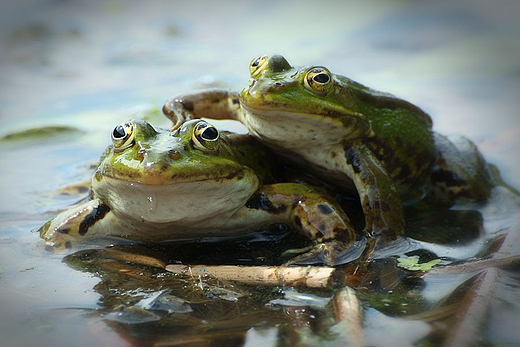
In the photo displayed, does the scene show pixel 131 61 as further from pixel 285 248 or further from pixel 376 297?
pixel 376 297

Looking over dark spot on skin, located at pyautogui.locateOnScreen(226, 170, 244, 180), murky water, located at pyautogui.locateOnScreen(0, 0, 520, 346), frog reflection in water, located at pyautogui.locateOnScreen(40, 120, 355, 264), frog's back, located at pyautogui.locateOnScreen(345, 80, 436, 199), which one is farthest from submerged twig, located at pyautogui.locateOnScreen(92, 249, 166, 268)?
frog's back, located at pyautogui.locateOnScreen(345, 80, 436, 199)

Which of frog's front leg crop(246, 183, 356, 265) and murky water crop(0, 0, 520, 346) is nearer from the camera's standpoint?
murky water crop(0, 0, 520, 346)

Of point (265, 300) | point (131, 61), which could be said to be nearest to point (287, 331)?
point (265, 300)

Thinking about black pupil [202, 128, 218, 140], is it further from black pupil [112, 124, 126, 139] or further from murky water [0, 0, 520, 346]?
murky water [0, 0, 520, 346]

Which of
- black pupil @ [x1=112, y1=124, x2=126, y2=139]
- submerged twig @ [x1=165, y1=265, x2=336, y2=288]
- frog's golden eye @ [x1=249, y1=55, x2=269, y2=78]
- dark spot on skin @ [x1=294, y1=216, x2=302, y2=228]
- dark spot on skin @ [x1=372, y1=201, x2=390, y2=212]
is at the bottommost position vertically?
submerged twig @ [x1=165, y1=265, x2=336, y2=288]

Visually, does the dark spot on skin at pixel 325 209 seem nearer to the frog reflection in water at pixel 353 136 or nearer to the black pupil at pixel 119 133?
the frog reflection in water at pixel 353 136

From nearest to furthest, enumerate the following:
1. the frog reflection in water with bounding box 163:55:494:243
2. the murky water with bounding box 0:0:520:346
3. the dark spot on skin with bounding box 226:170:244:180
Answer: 1. the murky water with bounding box 0:0:520:346
2. the dark spot on skin with bounding box 226:170:244:180
3. the frog reflection in water with bounding box 163:55:494:243

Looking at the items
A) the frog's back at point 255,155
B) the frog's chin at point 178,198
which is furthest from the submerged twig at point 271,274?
the frog's back at point 255,155

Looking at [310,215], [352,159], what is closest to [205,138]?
[310,215]

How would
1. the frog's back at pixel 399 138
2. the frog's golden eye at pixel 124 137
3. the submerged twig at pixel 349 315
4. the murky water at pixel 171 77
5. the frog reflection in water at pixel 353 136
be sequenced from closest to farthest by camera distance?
the submerged twig at pixel 349 315
the murky water at pixel 171 77
the frog's golden eye at pixel 124 137
the frog reflection in water at pixel 353 136
the frog's back at pixel 399 138
